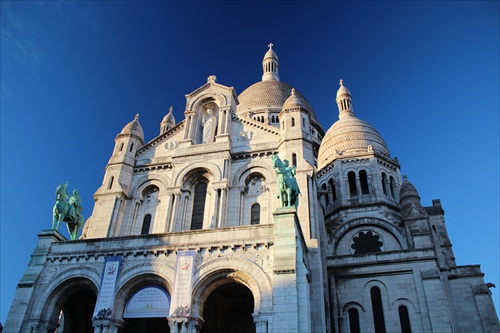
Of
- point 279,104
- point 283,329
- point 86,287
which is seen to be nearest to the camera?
point 283,329

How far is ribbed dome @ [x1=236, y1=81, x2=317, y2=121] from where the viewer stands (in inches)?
1912

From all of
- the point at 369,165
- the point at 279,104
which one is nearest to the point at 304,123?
the point at 369,165

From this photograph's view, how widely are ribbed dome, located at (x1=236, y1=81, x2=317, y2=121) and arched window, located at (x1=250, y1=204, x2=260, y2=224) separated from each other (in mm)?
22689

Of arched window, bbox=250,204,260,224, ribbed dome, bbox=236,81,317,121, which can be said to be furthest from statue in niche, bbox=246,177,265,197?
ribbed dome, bbox=236,81,317,121

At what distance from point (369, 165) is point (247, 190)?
496 inches

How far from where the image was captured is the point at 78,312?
79.5 feet

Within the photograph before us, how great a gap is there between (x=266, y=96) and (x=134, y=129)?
21473 millimetres

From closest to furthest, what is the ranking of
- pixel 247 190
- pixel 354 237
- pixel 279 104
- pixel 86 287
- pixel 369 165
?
pixel 86 287 < pixel 247 190 < pixel 354 237 < pixel 369 165 < pixel 279 104

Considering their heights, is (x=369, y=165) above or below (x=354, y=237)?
above

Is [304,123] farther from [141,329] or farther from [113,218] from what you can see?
[141,329]

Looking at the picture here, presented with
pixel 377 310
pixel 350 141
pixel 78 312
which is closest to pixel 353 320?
pixel 377 310

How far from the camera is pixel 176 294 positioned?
63.0 feet

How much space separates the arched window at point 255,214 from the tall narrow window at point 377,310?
28.3 feet

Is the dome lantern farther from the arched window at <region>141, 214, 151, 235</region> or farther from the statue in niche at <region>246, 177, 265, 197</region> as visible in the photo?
the arched window at <region>141, 214, 151, 235</region>
